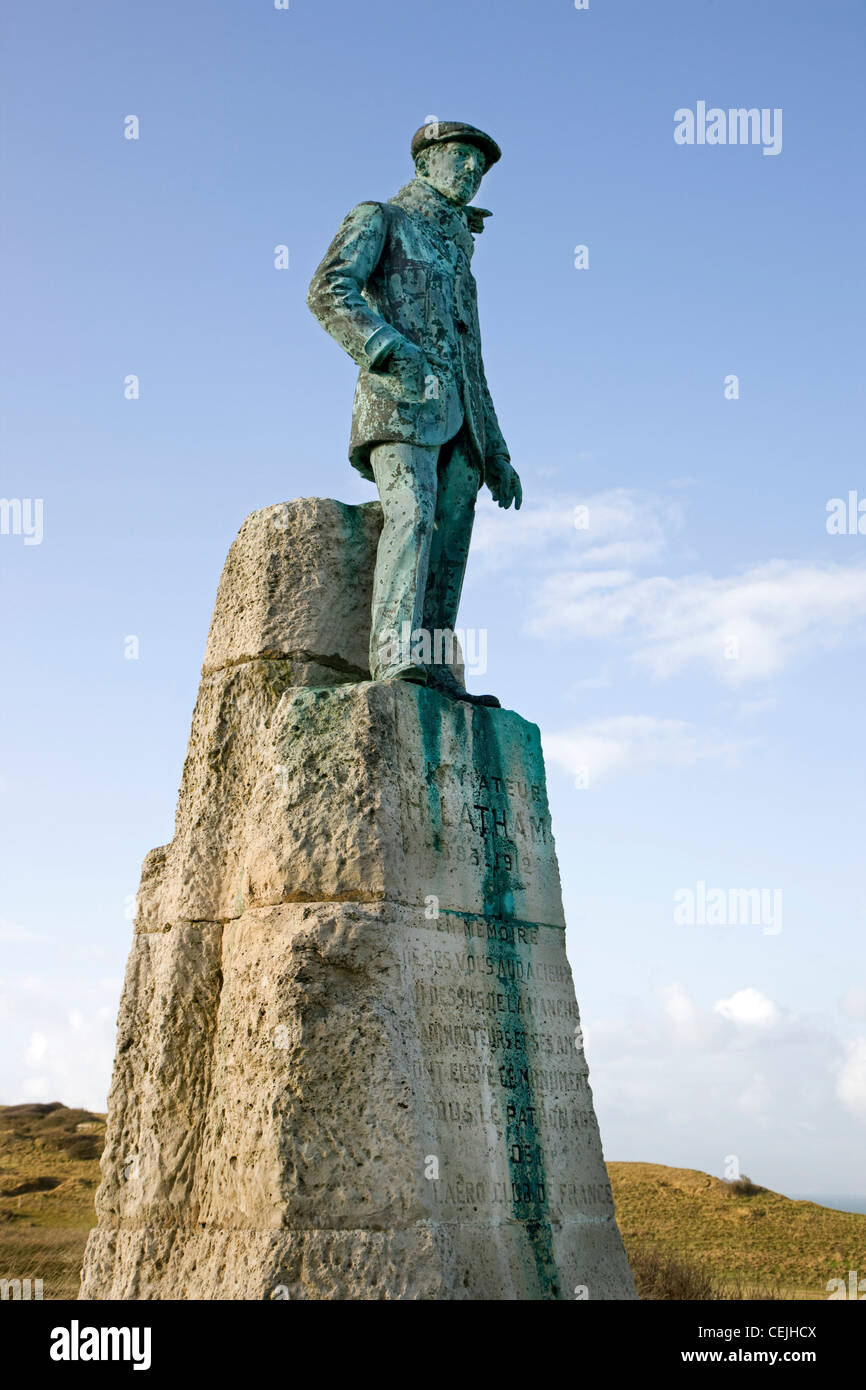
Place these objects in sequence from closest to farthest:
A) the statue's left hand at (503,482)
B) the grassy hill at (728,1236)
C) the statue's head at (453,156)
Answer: the statue's head at (453,156) < the statue's left hand at (503,482) < the grassy hill at (728,1236)

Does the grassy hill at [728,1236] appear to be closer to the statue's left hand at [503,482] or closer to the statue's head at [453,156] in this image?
the statue's left hand at [503,482]

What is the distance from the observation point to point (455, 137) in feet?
24.5

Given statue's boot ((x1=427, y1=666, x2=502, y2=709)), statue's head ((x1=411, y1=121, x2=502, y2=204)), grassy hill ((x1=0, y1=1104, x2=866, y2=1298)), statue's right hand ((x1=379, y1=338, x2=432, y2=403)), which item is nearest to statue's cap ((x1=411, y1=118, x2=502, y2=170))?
statue's head ((x1=411, y1=121, x2=502, y2=204))

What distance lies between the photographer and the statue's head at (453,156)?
749cm

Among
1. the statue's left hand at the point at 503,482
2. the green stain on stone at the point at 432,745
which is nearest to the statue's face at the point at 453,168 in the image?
the statue's left hand at the point at 503,482

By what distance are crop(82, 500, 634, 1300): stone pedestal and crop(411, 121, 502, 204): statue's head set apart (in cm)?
192

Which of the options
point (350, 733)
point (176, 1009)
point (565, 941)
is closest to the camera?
point (350, 733)

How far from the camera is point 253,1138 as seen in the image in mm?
5527

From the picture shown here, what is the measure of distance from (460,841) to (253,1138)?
1.70m
